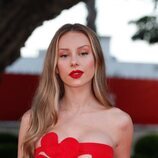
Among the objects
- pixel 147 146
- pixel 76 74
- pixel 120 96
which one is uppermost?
pixel 76 74

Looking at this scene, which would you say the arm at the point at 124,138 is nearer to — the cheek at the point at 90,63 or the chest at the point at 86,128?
the chest at the point at 86,128

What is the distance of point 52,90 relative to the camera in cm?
242

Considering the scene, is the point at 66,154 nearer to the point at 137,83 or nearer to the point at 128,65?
the point at 137,83

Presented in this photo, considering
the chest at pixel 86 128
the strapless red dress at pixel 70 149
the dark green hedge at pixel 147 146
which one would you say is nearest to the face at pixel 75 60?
the chest at pixel 86 128

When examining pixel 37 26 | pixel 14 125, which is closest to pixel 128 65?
pixel 14 125

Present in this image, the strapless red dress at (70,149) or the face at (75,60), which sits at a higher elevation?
the face at (75,60)

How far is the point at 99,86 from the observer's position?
2445 mm

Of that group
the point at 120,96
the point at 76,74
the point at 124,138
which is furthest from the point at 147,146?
the point at 76,74

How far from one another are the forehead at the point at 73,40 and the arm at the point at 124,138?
0.37 meters

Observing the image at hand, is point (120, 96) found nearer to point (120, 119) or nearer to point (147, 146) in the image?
point (147, 146)

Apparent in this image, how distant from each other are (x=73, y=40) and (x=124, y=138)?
48 cm

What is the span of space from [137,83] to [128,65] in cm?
684

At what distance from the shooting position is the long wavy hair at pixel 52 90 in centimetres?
236

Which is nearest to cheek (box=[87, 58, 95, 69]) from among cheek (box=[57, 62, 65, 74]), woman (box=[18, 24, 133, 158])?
woman (box=[18, 24, 133, 158])
